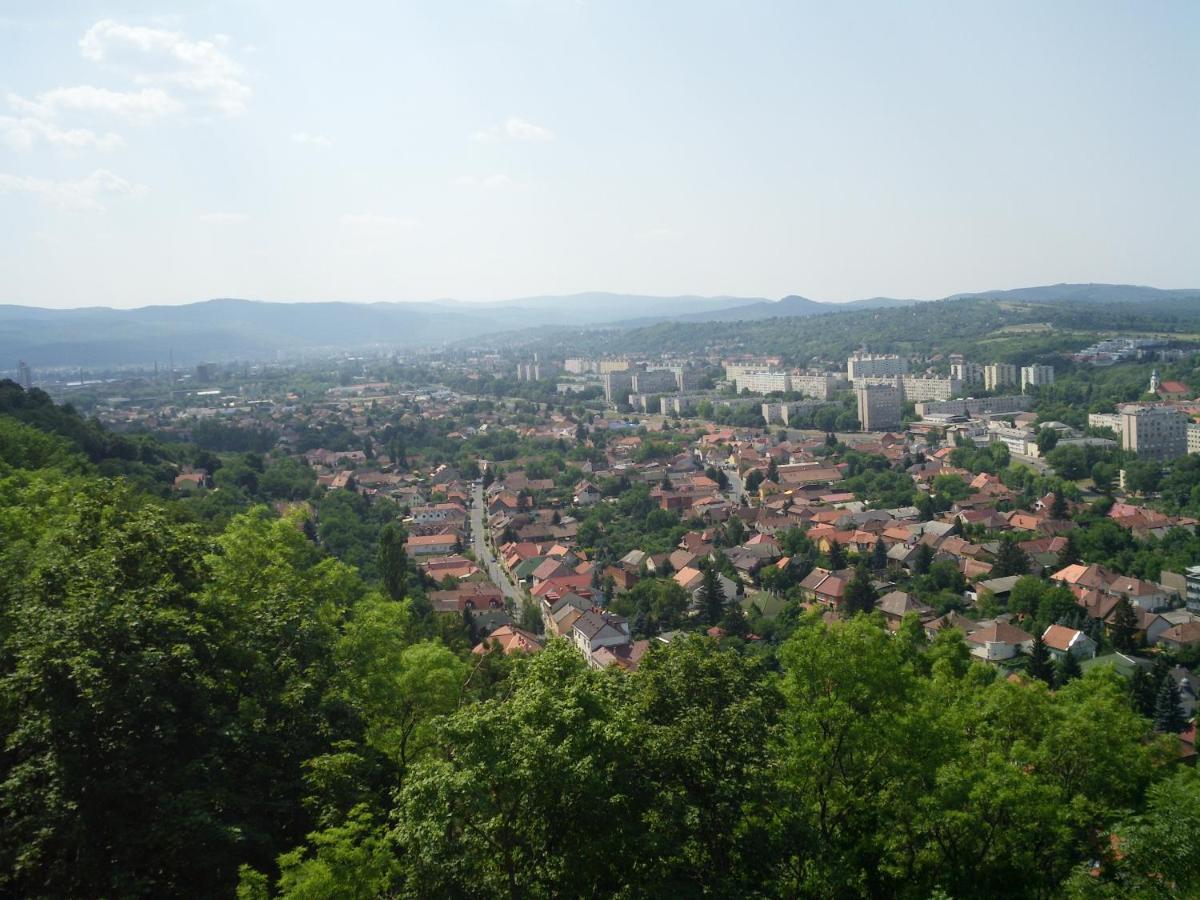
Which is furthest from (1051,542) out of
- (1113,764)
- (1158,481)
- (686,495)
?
(1113,764)

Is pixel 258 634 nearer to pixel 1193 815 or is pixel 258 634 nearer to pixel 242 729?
pixel 242 729

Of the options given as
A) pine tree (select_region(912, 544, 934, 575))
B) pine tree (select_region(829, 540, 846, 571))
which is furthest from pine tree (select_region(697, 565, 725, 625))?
pine tree (select_region(912, 544, 934, 575))

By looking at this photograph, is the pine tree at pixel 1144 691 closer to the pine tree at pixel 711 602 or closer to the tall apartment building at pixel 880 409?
the pine tree at pixel 711 602

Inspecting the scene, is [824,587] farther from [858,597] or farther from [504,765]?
[504,765]

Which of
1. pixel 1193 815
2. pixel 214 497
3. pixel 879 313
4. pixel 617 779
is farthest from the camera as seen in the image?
pixel 879 313

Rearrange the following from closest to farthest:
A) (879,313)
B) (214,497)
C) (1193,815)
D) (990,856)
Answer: (1193,815) < (990,856) < (214,497) < (879,313)

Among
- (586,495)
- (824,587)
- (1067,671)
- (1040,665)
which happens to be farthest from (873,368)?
(1040,665)

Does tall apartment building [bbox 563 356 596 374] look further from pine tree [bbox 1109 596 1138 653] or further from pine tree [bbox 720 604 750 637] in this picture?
pine tree [bbox 1109 596 1138 653]
